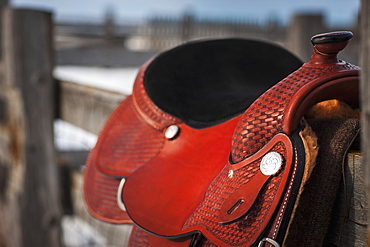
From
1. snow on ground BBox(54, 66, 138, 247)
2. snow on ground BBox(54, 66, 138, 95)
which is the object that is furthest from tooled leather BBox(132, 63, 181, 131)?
snow on ground BBox(54, 66, 138, 95)

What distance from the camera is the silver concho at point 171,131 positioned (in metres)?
1.02

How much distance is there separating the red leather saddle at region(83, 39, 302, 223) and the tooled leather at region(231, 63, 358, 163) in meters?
0.13

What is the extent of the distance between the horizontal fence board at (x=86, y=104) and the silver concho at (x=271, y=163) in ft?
2.69

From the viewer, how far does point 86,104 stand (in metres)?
1.76

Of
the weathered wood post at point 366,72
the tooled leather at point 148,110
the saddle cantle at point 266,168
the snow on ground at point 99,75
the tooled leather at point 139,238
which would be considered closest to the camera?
the weathered wood post at point 366,72

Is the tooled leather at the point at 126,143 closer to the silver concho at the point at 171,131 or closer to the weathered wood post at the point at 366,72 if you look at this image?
the silver concho at the point at 171,131

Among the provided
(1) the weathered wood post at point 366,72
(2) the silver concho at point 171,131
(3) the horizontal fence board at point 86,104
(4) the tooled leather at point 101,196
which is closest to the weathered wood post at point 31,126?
(3) the horizontal fence board at point 86,104

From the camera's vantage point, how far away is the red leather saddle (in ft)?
3.13

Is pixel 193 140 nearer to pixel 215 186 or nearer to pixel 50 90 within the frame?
pixel 215 186

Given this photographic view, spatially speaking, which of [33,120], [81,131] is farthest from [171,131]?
[81,131]

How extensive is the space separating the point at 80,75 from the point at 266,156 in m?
7.16

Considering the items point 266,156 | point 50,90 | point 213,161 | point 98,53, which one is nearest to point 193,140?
point 213,161

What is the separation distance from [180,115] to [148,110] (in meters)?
0.09

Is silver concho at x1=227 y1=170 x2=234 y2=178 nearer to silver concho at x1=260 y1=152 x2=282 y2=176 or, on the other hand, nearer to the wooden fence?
silver concho at x1=260 y1=152 x2=282 y2=176
